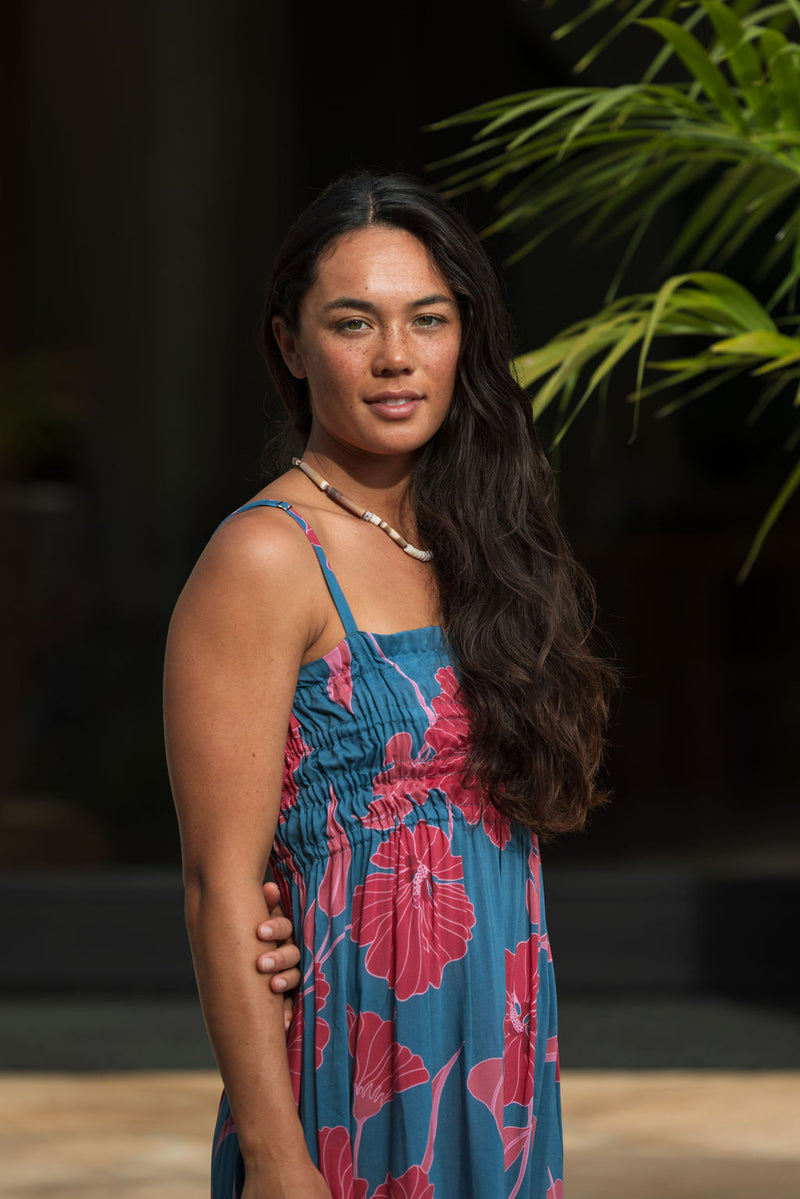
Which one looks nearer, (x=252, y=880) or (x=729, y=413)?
(x=252, y=880)

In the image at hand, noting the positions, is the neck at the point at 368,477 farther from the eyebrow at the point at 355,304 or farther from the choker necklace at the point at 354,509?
the eyebrow at the point at 355,304

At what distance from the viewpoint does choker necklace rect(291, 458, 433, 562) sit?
1403 millimetres

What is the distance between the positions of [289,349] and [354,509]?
0.17 m

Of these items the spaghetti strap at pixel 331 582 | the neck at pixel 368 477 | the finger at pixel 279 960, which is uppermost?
the neck at pixel 368 477

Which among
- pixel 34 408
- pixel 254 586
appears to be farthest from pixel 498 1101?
pixel 34 408

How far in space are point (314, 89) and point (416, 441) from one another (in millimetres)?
3162

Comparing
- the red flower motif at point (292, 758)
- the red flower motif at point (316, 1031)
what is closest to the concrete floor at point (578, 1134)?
the red flower motif at point (316, 1031)

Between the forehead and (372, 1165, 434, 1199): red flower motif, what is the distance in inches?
30.7

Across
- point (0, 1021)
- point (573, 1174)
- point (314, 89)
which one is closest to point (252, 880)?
point (573, 1174)

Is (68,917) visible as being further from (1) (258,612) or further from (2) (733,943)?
(1) (258,612)

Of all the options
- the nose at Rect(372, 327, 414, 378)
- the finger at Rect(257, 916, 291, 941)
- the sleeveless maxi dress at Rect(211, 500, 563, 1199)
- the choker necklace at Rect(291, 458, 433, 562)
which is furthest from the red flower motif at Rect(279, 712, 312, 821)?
the nose at Rect(372, 327, 414, 378)

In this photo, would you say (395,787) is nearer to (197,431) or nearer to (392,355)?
(392,355)

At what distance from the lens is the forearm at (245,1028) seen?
1213mm

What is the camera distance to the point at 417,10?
421 cm
